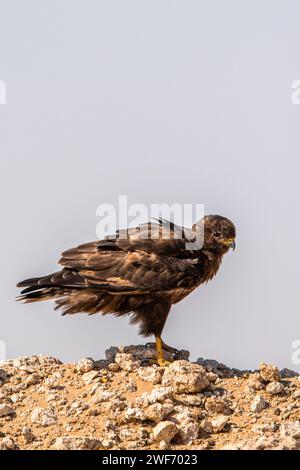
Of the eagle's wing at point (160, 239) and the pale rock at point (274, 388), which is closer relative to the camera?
the pale rock at point (274, 388)

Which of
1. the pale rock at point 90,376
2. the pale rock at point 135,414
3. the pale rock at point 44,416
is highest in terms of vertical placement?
the pale rock at point 90,376

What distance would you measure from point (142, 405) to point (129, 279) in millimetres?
2595

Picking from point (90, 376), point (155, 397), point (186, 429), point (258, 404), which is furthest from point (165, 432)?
point (90, 376)

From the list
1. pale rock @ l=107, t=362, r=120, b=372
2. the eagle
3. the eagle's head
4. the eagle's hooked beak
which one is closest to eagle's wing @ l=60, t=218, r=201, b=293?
the eagle

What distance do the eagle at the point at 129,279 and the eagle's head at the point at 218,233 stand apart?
443mm

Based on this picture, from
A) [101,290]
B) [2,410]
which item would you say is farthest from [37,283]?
[2,410]

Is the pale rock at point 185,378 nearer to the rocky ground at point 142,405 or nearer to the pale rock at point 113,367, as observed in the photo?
the rocky ground at point 142,405

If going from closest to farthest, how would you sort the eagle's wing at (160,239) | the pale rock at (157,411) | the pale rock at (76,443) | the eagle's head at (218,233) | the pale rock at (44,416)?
the pale rock at (76,443)
the pale rock at (157,411)
the pale rock at (44,416)
the eagle's wing at (160,239)
the eagle's head at (218,233)

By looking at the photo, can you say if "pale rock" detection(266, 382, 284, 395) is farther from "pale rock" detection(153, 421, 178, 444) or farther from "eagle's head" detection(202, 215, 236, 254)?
"eagle's head" detection(202, 215, 236, 254)

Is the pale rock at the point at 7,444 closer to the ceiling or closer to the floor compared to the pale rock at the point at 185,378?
closer to the floor

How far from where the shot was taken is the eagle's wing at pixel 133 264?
18453 mm

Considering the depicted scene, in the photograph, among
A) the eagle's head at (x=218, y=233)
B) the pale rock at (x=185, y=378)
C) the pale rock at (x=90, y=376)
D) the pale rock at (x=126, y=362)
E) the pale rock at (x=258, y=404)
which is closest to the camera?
the pale rock at (x=258, y=404)

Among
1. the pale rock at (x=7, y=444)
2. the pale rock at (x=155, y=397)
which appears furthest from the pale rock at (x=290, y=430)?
the pale rock at (x=7, y=444)

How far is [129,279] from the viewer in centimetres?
1847
